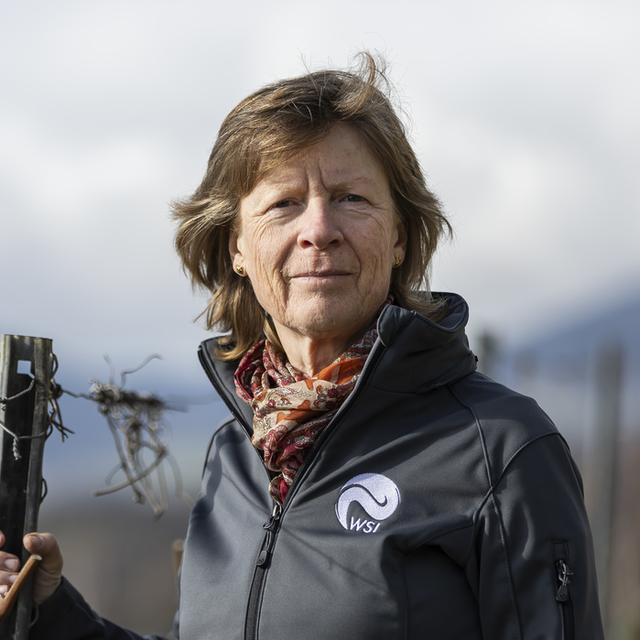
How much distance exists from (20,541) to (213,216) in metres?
0.99

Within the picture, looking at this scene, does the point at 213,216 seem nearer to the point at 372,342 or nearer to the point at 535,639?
the point at 372,342

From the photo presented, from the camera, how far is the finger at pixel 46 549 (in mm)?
Result: 2861

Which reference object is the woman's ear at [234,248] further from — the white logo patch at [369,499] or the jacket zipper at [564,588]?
the jacket zipper at [564,588]

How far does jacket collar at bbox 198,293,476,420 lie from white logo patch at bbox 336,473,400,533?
220mm

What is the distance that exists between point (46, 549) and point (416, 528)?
3.09 feet

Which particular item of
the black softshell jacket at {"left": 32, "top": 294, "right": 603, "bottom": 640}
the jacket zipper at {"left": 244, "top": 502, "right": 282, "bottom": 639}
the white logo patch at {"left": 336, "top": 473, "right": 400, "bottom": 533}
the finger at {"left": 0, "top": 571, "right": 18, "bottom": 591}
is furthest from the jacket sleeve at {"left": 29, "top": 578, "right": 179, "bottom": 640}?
the white logo patch at {"left": 336, "top": 473, "right": 400, "bottom": 533}

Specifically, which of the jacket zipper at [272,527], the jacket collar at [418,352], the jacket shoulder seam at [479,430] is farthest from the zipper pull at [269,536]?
the jacket shoulder seam at [479,430]

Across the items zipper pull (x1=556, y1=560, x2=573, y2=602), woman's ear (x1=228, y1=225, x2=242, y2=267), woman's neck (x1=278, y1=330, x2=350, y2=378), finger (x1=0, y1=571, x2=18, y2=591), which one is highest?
woman's ear (x1=228, y1=225, x2=242, y2=267)

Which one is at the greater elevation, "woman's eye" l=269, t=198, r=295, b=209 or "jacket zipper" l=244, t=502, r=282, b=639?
"woman's eye" l=269, t=198, r=295, b=209

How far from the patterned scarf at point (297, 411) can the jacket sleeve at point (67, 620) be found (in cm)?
58

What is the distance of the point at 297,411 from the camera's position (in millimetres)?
2852

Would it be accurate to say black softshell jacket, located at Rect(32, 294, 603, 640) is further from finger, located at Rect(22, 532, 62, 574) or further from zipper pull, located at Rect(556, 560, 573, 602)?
finger, located at Rect(22, 532, 62, 574)

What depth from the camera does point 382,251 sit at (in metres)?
2.94

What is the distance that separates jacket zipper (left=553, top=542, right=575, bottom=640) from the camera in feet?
8.09
